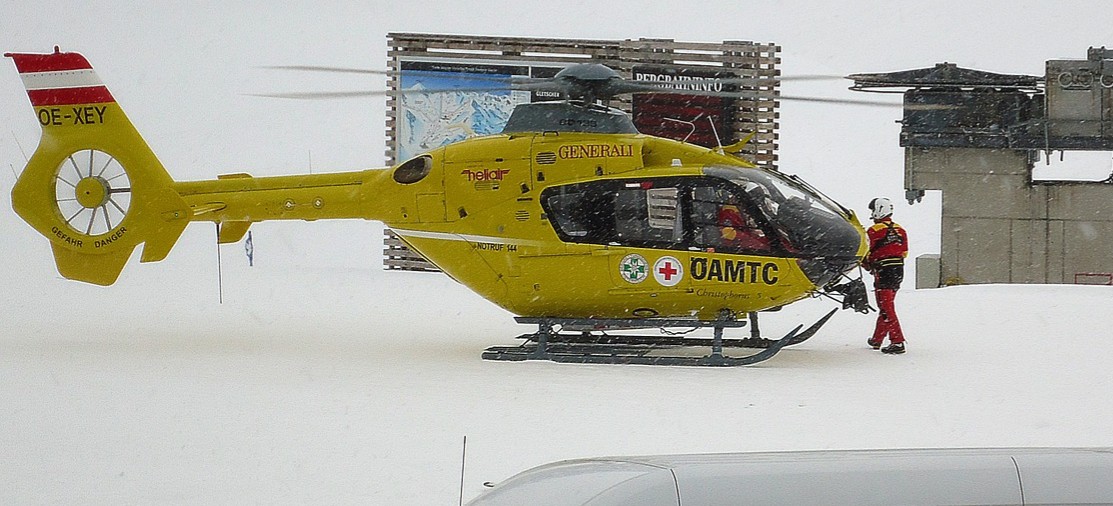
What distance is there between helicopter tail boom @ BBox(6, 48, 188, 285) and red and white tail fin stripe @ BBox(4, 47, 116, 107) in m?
0.01

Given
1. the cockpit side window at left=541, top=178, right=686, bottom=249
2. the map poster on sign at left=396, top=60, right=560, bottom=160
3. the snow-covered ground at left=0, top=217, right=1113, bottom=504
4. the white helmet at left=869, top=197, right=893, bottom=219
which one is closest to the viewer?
the snow-covered ground at left=0, top=217, right=1113, bottom=504

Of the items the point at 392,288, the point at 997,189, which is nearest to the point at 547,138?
the point at 392,288

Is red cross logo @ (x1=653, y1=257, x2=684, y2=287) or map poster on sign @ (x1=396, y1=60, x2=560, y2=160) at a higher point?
map poster on sign @ (x1=396, y1=60, x2=560, y2=160)

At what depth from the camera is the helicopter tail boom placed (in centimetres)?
1202

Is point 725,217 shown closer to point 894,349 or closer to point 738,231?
point 738,231

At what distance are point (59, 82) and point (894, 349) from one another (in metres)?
8.71

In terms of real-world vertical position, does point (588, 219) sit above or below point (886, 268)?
above

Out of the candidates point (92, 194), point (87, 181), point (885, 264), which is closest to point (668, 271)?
point (885, 264)

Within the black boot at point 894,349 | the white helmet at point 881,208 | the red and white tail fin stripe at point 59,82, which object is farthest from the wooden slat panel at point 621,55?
the black boot at point 894,349

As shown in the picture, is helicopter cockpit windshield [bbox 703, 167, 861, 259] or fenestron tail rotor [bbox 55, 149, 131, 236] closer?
helicopter cockpit windshield [bbox 703, 167, 861, 259]

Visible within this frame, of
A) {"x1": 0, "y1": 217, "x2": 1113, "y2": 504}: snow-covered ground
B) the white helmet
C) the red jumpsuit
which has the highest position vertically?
the white helmet

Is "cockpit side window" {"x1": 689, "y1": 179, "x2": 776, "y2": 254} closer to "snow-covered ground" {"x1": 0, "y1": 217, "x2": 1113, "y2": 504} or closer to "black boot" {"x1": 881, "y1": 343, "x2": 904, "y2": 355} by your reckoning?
"snow-covered ground" {"x1": 0, "y1": 217, "x2": 1113, "y2": 504}

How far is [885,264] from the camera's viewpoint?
36.9 feet

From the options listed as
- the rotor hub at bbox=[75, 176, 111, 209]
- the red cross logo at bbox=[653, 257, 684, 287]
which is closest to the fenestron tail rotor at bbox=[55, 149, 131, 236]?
the rotor hub at bbox=[75, 176, 111, 209]
